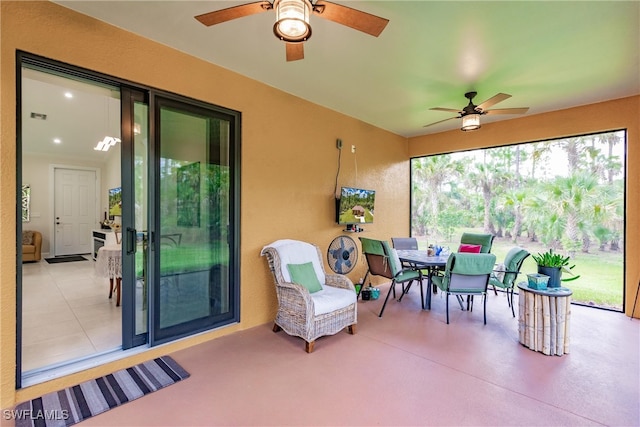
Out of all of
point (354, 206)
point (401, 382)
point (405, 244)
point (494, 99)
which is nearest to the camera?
point (401, 382)

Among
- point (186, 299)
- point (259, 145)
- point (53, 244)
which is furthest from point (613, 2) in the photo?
point (53, 244)

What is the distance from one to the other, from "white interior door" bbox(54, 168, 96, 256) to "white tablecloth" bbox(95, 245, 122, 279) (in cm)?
509

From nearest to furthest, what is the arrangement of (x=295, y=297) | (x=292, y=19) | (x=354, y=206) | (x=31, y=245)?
(x=292, y=19)
(x=295, y=297)
(x=354, y=206)
(x=31, y=245)

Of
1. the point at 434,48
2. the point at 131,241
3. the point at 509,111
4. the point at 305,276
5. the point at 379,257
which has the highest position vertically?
the point at 434,48

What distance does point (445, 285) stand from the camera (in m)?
3.40

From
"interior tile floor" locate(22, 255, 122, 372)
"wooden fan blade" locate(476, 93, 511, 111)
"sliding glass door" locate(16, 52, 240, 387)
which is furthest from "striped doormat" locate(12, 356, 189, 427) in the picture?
"wooden fan blade" locate(476, 93, 511, 111)

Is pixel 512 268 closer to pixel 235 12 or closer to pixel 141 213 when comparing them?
pixel 235 12

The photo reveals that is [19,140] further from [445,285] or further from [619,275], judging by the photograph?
[619,275]

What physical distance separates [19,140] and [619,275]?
655cm

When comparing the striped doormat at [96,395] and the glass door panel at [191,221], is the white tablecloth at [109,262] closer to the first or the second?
the glass door panel at [191,221]

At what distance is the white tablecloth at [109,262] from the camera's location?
12.0 feet

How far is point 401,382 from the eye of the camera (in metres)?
2.18

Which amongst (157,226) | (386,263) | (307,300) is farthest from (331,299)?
(157,226)

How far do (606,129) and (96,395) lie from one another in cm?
608
